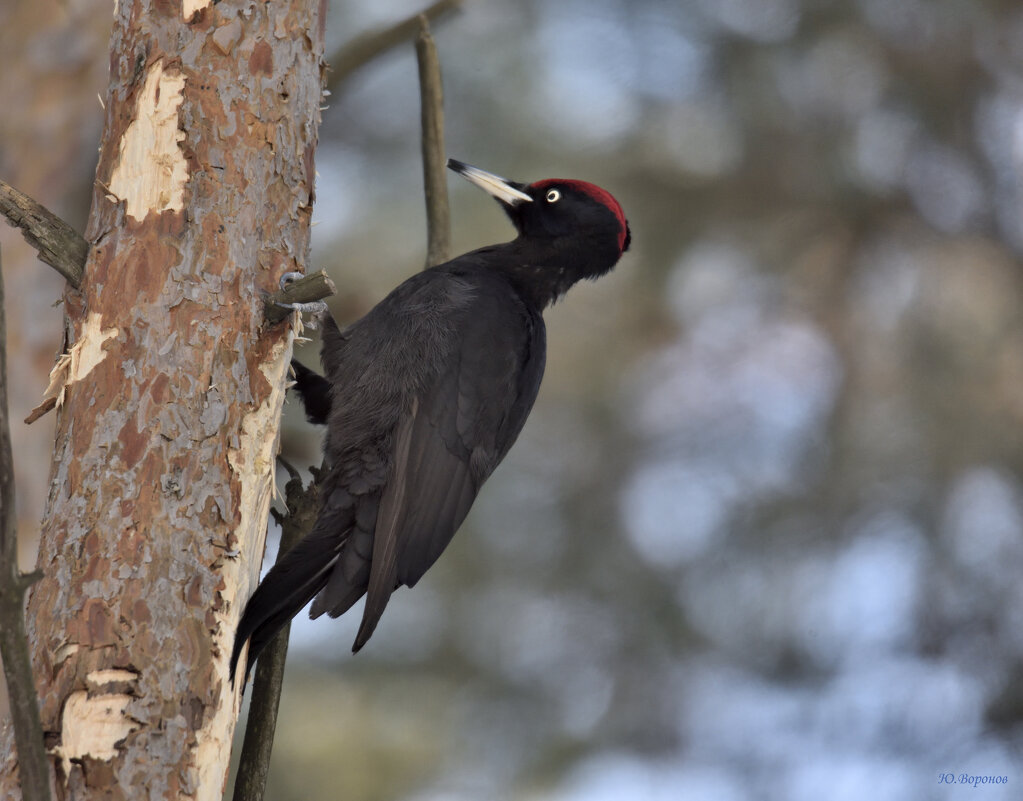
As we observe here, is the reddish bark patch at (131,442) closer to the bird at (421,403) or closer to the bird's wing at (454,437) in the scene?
the bird at (421,403)

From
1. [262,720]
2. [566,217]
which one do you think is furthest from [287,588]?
[566,217]

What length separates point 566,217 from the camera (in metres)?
3.12

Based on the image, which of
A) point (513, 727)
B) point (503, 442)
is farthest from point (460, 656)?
point (503, 442)

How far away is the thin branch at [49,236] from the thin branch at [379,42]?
1.60m

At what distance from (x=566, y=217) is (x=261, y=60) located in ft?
4.24

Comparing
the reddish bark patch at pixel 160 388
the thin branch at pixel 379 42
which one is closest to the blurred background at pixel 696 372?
the thin branch at pixel 379 42

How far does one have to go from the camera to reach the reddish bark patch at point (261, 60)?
198 centimetres

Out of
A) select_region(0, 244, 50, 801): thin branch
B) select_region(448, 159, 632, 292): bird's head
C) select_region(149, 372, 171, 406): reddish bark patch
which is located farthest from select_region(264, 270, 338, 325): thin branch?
select_region(448, 159, 632, 292): bird's head

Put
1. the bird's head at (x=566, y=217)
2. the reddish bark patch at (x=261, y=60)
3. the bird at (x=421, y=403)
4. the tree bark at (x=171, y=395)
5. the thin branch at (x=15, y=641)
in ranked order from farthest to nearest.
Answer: the bird's head at (x=566, y=217) → the bird at (x=421, y=403) → the reddish bark patch at (x=261, y=60) → the tree bark at (x=171, y=395) → the thin branch at (x=15, y=641)

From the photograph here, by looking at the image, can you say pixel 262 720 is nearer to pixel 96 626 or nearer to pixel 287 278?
pixel 96 626

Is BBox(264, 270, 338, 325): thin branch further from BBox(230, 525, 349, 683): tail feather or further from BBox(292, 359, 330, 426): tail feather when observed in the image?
BBox(292, 359, 330, 426): tail feather

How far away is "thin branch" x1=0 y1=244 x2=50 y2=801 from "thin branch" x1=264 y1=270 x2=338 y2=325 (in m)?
0.55

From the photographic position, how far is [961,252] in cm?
391

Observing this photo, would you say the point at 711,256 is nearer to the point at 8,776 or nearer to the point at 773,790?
the point at 773,790
